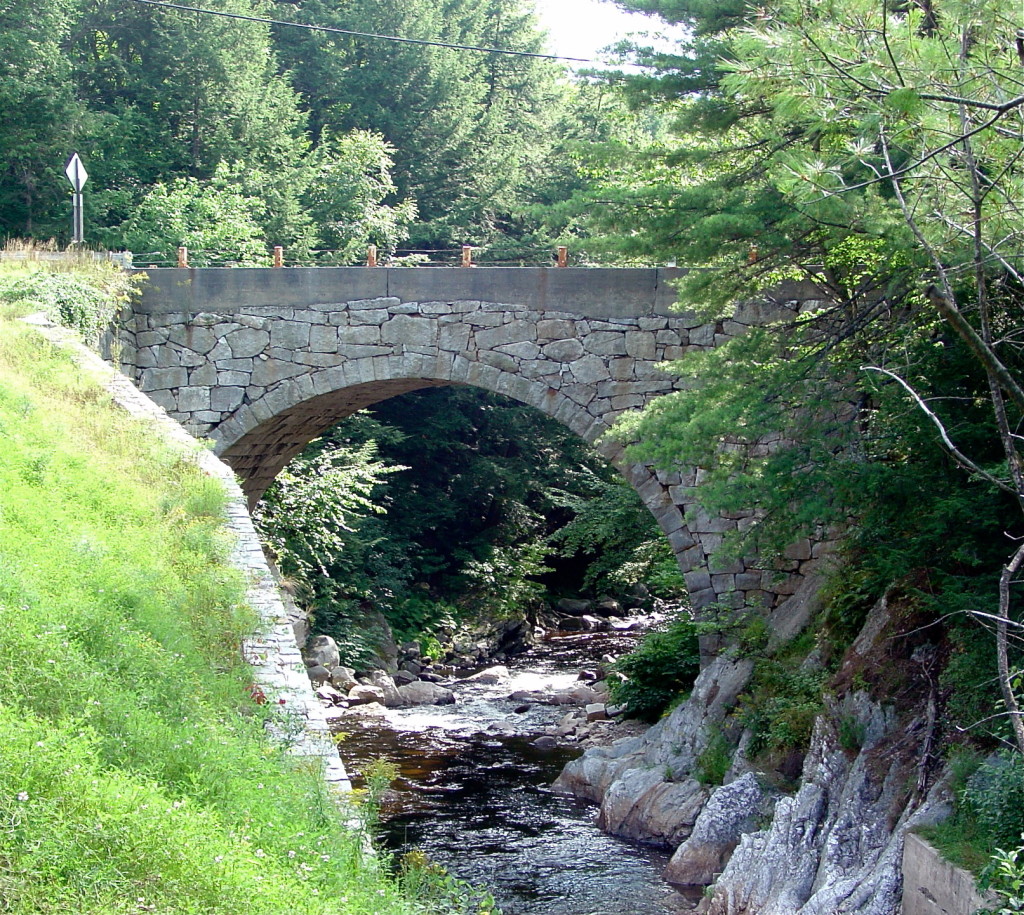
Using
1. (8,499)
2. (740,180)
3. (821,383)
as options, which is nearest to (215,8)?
(740,180)

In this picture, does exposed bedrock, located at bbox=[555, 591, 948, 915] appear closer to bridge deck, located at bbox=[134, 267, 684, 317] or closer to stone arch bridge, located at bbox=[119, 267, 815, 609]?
stone arch bridge, located at bbox=[119, 267, 815, 609]

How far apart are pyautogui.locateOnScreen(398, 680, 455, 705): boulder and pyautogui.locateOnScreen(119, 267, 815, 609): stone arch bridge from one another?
11.6 feet

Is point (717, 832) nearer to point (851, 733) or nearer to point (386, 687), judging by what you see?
point (851, 733)

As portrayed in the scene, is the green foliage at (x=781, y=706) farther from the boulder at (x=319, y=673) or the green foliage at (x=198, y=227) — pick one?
the green foliage at (x=198, y=227)

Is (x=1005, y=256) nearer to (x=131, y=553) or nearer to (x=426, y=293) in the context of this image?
(x=131, y=553)

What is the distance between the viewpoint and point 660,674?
38.6ft

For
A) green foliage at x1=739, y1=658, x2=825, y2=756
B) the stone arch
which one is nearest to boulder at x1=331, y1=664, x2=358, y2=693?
the stone arch

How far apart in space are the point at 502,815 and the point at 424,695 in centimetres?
460

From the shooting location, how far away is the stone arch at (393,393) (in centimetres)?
1065

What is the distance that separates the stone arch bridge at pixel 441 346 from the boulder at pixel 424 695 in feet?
11.6

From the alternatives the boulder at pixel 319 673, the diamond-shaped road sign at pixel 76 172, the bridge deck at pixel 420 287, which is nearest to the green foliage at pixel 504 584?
the boulder at pixel 319 673

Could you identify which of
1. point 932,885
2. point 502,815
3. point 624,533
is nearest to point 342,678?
point 624,533

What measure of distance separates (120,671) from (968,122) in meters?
3.63

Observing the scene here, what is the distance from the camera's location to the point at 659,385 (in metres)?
10.6
